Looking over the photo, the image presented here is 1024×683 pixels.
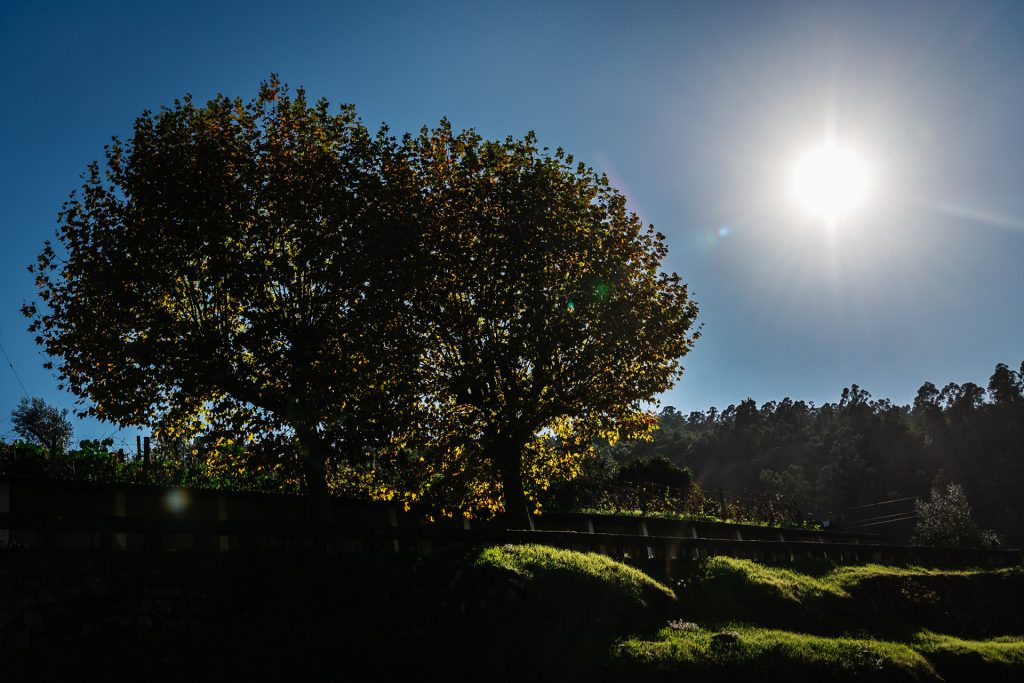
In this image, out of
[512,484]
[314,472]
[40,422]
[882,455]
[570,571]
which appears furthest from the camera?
[882,455]

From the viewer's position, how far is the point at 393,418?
2311cm

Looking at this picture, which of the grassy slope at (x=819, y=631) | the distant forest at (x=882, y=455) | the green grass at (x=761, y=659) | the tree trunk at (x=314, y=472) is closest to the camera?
the green grass at (x=761, y=659)

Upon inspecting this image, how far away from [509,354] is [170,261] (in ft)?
34.9

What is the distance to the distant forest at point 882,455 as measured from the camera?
435 feet

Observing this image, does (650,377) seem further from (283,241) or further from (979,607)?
(979,607)

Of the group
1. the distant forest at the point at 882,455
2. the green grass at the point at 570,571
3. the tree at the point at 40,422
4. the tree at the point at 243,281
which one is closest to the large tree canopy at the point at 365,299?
the tree at the point at 243,281

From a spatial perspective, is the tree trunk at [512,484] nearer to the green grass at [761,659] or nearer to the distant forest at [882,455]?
the green grass at [761,659]

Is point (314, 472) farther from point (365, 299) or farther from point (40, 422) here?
point (40, 422)

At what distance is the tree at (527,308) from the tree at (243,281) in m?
1.82

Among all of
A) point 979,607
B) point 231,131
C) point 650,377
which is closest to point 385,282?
point 231,131

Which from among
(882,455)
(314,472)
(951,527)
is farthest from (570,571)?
(882,455)

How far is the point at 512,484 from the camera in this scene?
24547 mm

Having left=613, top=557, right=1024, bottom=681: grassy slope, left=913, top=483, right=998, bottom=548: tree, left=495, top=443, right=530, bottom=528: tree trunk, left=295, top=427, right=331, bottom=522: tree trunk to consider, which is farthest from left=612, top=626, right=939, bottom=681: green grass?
left=913, top=483, right=998, bottom=548: tree

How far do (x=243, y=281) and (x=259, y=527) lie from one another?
26.6ft
